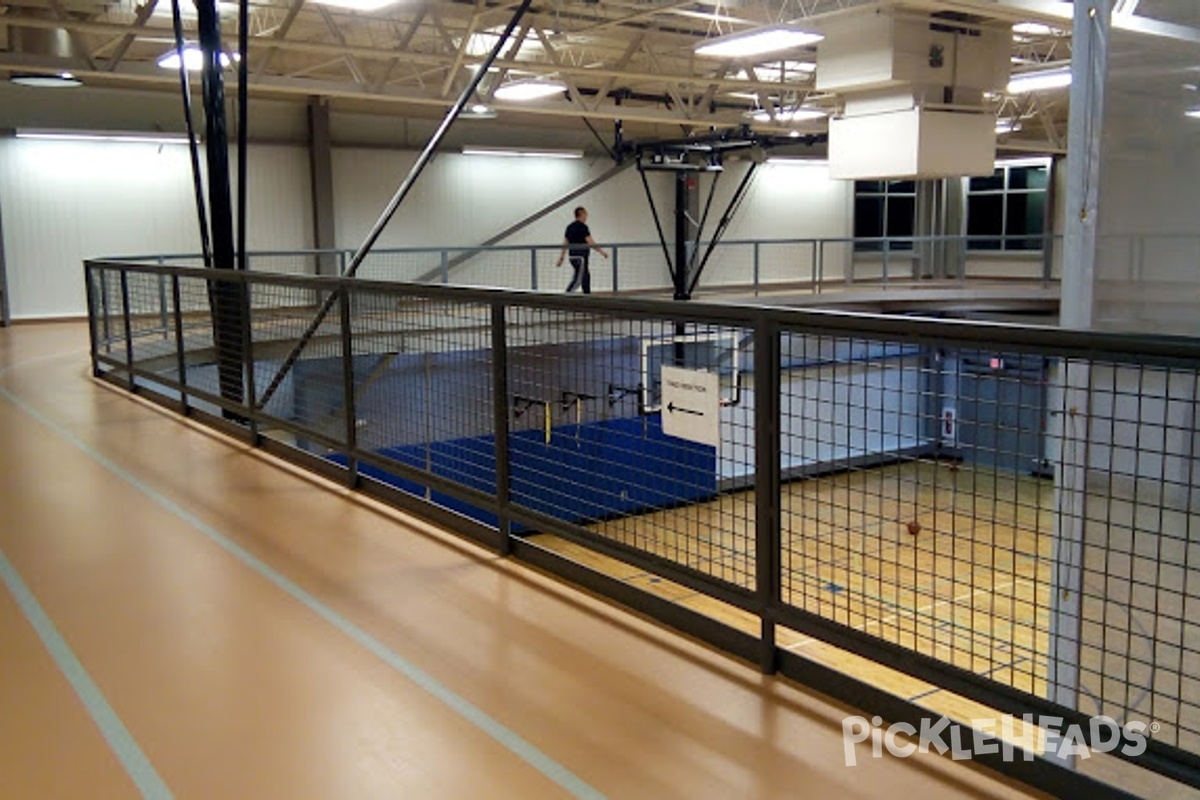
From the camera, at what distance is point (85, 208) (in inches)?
648

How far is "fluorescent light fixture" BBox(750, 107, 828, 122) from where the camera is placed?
19.7 m

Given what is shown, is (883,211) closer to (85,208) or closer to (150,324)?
(85,208)

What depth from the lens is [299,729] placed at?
3166 millimetres

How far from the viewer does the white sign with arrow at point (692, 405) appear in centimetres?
369

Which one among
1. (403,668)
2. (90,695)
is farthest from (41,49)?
(403,668)

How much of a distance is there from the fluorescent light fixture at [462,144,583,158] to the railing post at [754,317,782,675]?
1781 cm

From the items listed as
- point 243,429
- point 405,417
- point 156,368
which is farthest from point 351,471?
point 156,368

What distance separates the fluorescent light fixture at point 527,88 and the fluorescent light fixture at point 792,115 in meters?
4.95

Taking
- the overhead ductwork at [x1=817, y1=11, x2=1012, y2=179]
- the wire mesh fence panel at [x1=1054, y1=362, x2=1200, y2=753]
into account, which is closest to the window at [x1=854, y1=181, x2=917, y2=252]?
the overhead ductwork at [x1=817, y1=11, x2=1012, y2=179]

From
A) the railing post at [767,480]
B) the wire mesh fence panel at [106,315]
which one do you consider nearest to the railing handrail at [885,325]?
the railing post at [767,480]

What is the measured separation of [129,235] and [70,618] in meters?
14.6

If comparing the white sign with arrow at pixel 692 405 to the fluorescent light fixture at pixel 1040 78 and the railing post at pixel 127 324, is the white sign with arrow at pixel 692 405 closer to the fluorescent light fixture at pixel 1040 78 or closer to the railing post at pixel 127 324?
the railing post at pixel 127 324

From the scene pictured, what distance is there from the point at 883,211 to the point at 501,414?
948 inches

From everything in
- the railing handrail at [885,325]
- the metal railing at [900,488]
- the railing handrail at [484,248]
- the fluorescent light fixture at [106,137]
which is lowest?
the metal railing at [900,488]
